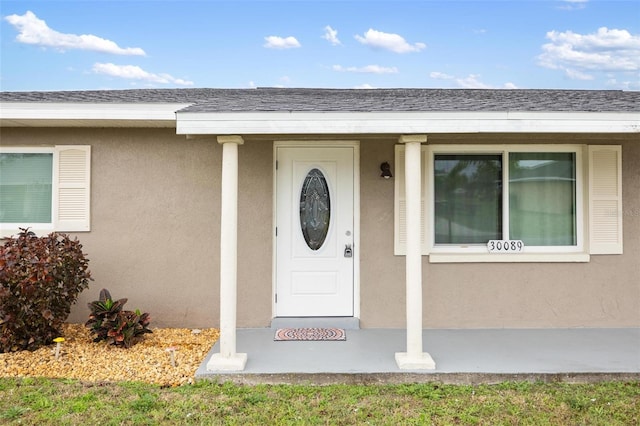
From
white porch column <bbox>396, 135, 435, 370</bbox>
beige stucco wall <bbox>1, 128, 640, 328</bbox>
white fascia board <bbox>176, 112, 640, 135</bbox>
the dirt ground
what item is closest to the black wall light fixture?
beige stucco wall <bbox>1, 128, 640, 328</bbox>

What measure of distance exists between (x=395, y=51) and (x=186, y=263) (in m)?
14.7

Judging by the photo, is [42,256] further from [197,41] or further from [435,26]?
[435,26]

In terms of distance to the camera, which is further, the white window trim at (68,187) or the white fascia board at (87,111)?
the white window trim at (68,187)

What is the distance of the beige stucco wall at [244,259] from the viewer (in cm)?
567

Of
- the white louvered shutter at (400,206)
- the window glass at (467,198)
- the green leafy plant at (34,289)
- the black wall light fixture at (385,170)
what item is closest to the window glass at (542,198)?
the window glass at (467,198)

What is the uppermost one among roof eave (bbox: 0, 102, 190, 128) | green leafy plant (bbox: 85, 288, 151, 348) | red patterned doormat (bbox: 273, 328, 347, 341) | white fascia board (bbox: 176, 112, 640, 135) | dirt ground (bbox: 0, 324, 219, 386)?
roof eave (bbox: 0, 102, 190, 128)

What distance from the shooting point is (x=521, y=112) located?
4328 millimetres

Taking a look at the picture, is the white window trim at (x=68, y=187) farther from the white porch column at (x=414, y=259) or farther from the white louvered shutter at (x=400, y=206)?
the white porch column at (x=414, y=259)

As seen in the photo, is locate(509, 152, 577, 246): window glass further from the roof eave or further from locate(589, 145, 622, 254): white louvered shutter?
the roof eave

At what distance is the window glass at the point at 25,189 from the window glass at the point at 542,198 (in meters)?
5.99

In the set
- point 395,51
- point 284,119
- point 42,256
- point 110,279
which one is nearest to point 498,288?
point 284,119

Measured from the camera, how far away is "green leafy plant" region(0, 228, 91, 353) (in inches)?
183

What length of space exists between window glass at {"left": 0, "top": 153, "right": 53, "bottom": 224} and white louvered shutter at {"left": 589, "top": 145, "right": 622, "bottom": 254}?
6.96 metres

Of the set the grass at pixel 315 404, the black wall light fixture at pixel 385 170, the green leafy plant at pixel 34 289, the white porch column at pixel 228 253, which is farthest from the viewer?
the black wall light fixture at pixel 385 170
